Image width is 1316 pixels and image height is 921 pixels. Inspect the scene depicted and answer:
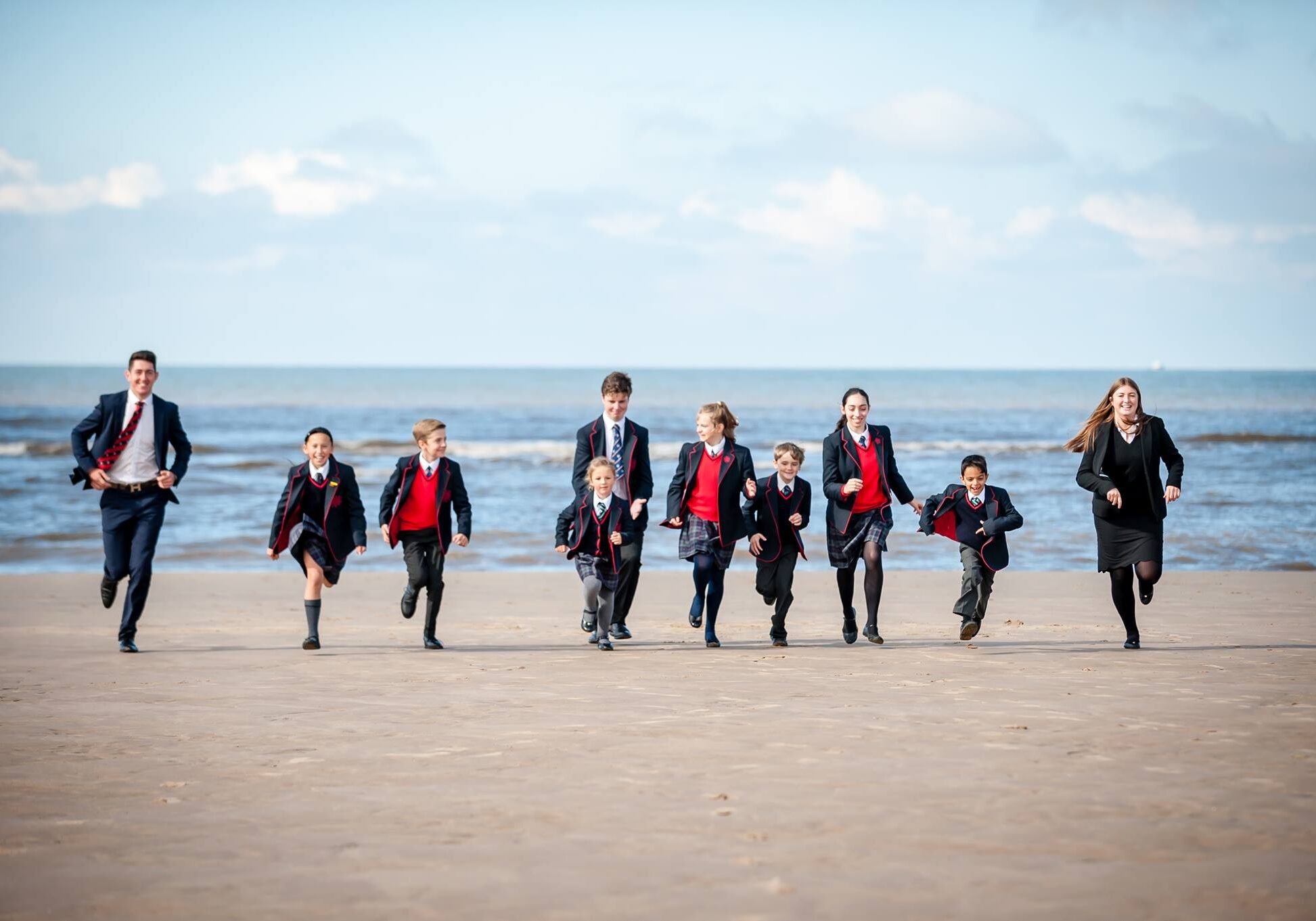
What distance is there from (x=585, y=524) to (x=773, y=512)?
1252mm

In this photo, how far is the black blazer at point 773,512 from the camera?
8.69m

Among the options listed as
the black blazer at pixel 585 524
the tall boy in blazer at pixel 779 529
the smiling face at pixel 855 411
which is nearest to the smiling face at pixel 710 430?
the tall boy in blazer at pixel 779 529

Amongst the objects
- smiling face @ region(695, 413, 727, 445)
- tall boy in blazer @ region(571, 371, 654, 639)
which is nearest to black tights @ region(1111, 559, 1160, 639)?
smiling face @ region(695, 413, 727, 445)

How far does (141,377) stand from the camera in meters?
8.24

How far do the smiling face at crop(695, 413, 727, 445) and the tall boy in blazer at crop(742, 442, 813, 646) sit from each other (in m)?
0.40

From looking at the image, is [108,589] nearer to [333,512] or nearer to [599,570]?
[333,512]

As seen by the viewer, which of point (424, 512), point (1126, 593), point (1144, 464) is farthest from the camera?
point (424, 512)

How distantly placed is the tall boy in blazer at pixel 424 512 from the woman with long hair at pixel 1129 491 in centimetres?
409

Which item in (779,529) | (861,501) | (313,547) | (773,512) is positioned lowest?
(313,547)

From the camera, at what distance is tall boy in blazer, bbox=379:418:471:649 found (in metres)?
8.54

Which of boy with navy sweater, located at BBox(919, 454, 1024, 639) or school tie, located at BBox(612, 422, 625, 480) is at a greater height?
school tie, located at BBox(612, 422, 625, 480)

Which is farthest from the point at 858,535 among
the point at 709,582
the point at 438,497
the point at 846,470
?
the point at 438,497

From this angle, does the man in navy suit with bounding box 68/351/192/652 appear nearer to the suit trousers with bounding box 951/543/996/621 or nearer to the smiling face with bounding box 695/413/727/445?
the smiling face with bounding box 695/413/727/445

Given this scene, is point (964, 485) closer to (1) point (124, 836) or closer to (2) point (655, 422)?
(1) point (124, 836)
